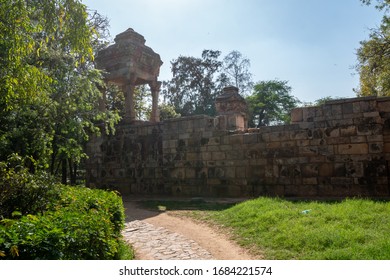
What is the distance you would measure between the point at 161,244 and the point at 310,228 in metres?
2.48

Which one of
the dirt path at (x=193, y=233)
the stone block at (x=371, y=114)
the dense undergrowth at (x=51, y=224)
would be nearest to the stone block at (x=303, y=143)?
the stone block at (x=371, y=114)

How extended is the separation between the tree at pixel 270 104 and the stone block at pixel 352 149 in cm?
2017

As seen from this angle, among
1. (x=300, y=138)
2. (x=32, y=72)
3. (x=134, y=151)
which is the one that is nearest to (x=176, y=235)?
(x=32, y=72)

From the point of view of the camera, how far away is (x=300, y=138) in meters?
9.34

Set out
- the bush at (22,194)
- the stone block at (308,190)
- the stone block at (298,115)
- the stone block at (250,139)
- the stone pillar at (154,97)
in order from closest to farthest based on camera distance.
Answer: the bush at (22,194) < the stone block at (308,190) < the stone block at (298,115) < the stone block at (250,139) < the stone pillar at (154,97)

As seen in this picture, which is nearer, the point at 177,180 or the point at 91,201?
the point at 91,201

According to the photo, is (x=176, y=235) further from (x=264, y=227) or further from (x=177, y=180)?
(x=177, y=180)

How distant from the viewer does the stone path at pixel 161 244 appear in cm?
468

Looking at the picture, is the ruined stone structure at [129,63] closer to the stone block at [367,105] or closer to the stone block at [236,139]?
the stone block at [236,139]

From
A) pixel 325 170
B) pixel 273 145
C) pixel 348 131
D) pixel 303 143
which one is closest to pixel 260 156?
pixel 273 145

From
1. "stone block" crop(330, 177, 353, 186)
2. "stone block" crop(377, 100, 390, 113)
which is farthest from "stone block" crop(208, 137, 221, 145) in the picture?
"stone block" crop(377, 100, 390, 113)

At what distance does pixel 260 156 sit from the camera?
32.7 ft

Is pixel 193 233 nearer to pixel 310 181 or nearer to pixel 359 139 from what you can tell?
pixel 310 181
